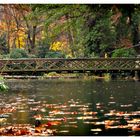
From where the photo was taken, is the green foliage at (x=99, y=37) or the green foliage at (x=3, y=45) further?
the green foliage at (x=3, y=45)

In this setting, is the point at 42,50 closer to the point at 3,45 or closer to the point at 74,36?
the point at 74,36

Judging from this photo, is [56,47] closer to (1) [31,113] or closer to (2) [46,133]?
(1) [31,113]

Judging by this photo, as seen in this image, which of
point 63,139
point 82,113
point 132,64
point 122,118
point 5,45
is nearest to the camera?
point 63,139

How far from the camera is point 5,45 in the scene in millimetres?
39219

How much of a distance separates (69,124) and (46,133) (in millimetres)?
969

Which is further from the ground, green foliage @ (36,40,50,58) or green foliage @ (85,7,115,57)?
green foliage @ (85,7,115,57)

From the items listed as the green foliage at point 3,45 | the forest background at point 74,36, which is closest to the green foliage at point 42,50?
the forest background at point 74,36

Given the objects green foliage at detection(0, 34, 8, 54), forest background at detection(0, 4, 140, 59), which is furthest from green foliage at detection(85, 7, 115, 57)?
green foliage at detection(0, 34, 8, 54)

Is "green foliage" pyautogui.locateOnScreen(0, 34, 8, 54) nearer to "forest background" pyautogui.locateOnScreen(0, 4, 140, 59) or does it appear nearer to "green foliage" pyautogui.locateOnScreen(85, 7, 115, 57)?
"forest background" pyautogui.locateOnScreen(0, 4, 140, 59)

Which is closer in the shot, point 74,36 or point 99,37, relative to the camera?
point 99,37

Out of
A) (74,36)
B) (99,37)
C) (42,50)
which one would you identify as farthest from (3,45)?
(99,37)

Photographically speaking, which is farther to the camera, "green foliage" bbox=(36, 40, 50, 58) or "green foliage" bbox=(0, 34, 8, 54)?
"green foliage" bbox=(0, 34, 8, 54)

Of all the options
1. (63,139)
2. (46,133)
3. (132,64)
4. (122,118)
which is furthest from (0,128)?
(132,64)

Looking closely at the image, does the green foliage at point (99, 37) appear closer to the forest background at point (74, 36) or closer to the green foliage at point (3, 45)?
the forest background at point (74, 36)
